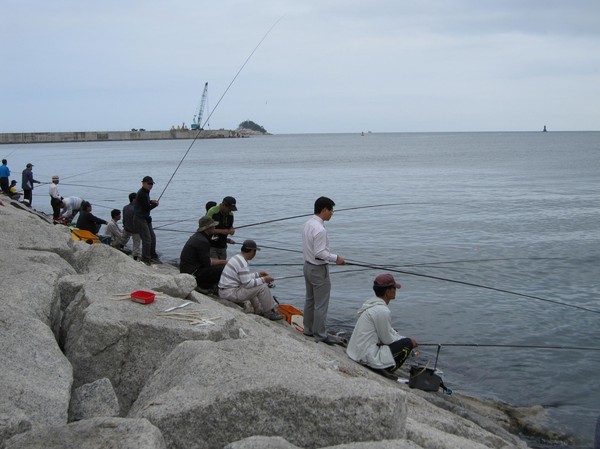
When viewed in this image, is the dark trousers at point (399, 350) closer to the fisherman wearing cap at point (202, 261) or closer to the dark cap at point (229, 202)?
the fisherman wearing cap at point (202, 261)

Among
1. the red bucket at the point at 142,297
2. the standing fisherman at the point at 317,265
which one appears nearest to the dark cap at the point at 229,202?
the standing fisherman at the point at 317,265

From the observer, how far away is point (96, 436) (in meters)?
3.14

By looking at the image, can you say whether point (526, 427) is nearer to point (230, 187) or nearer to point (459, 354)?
point (459, 354)

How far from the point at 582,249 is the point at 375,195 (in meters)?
18.6

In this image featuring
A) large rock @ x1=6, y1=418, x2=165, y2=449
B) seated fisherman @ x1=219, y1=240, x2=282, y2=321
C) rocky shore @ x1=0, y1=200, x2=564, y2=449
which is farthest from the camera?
seated fisherman @ x1=219, y1=240, x2=282, y2=321

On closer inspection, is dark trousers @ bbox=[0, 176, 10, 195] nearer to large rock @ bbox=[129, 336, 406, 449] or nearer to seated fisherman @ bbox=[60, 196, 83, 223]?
seated fisherman @ bbox=[60, 196, 83, 223]

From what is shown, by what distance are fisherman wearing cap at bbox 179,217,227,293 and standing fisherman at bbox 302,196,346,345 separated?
1.50 meters

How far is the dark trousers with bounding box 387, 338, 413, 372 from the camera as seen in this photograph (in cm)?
726

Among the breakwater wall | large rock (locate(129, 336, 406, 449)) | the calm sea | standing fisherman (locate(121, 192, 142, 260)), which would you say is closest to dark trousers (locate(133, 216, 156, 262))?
standing fisherman (locate(121, 192, 142, 260))

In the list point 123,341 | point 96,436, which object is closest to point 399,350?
point 123,341

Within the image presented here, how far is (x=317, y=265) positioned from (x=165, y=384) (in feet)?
12.6

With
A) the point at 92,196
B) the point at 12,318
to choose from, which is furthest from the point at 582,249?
the point at 92,196

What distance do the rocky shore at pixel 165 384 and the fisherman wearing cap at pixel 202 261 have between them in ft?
8.36

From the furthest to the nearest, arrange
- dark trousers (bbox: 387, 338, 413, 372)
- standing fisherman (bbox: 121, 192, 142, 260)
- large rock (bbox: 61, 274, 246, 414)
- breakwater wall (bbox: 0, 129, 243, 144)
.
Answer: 1. breakwater wall (bbox: 0, 129, 243, 144)
2. standing fisherman (bbox: 121, 192, 142, 260)
3. dark trousers (bbox: 387, 338, 413, 372)
4. large rock (bbox: 61, 274, 246, 414)
